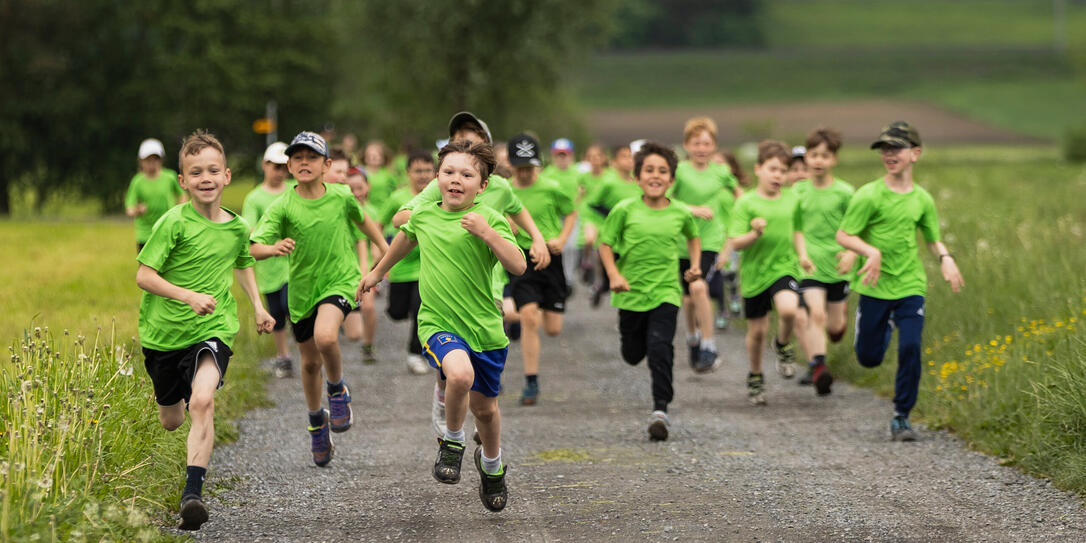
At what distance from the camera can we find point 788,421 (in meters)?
9.34

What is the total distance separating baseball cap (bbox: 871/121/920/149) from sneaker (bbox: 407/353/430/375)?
4.77 m

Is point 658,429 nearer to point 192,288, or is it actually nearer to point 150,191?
point 192,288

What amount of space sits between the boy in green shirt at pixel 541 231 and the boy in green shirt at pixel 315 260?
255cm

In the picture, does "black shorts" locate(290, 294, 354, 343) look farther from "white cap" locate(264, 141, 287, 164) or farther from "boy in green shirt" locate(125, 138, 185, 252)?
"boy in green shirt" locate(125, 138, 185, 252)

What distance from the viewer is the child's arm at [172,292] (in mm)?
6258

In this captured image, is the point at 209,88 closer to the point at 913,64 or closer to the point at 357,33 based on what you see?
the point at 357,33

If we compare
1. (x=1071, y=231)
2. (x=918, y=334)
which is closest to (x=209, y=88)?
(x=1071, y=231)

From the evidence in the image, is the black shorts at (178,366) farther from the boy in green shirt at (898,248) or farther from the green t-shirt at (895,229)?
the green t-shirt at (895,229)

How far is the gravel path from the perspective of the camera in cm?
633

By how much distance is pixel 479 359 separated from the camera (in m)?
6.60

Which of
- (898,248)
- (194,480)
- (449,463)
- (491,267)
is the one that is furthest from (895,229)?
(194,480)

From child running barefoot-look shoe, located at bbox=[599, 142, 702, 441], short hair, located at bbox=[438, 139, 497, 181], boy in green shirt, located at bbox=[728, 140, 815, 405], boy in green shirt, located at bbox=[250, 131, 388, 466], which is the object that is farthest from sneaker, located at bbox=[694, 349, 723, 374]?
short hair, located at bbox=[438, 139, 497, 181]

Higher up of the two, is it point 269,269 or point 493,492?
point 269,269

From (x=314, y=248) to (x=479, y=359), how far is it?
6.04 feet
